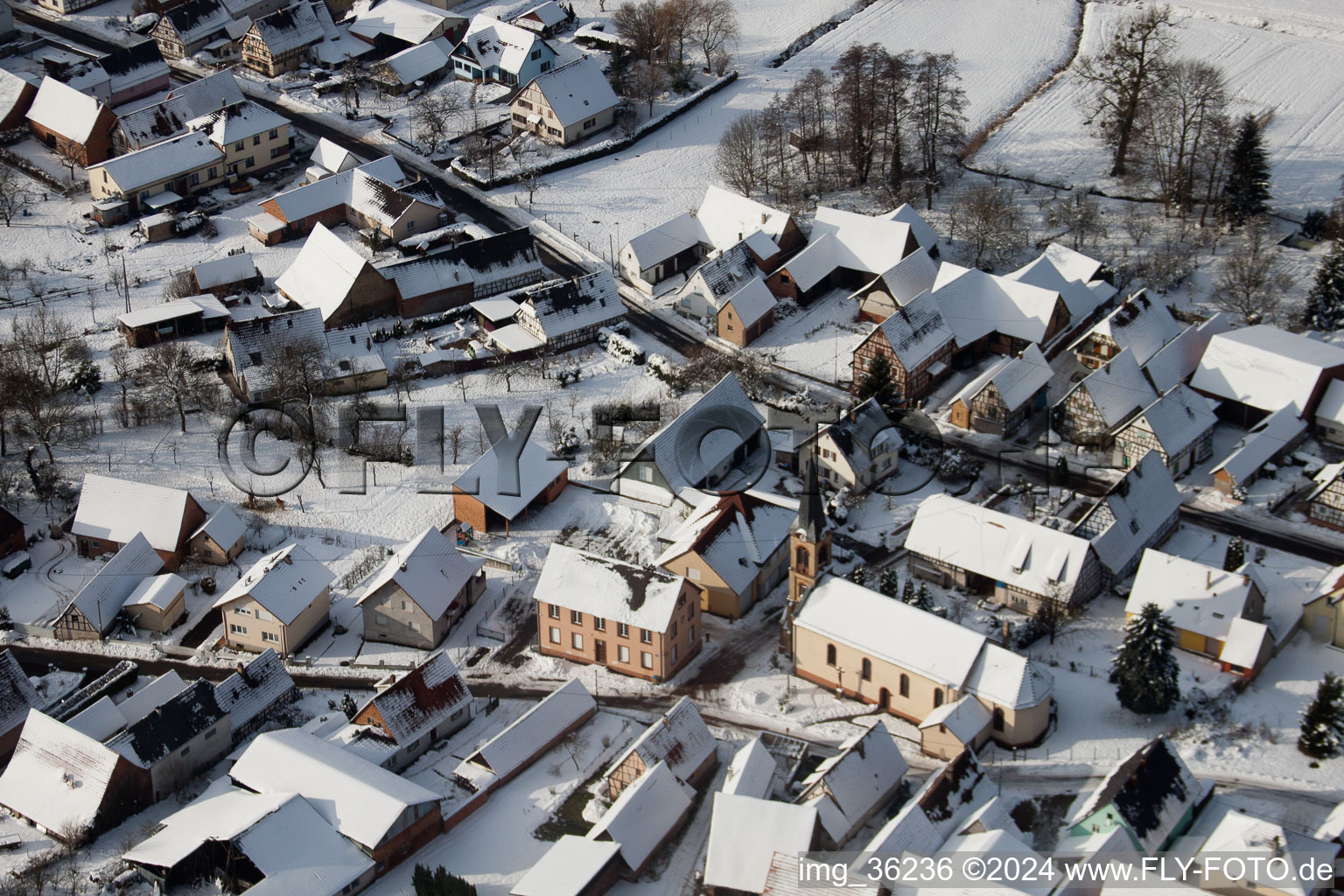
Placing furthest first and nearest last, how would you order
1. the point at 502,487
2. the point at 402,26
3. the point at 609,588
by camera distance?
the point at 402,26
the point at 502,487
the point at 609,588

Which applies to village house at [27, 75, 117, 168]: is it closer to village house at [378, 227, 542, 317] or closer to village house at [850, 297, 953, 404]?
village house at [378, 227, 542, 317]

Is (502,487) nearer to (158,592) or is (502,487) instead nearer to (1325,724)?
(158,592)

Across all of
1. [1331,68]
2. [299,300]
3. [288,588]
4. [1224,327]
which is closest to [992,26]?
[1331,68]

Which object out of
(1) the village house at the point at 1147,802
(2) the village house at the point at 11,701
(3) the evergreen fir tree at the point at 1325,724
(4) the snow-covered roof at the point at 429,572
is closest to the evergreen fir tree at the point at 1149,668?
(1) the village house at the point at 1147,802

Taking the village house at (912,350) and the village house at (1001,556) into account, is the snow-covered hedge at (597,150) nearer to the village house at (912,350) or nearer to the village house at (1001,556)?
the village house at (912,350)

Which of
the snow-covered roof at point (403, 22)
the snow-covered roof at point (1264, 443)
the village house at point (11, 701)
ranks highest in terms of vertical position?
the snow-covered roof at point (403, 22)

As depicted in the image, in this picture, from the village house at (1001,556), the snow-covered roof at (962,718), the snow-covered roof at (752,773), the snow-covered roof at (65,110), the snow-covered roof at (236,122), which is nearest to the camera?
the snow-covered roof at (752,773)

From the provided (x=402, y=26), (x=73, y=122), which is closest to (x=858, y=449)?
(x=73, y=122)
